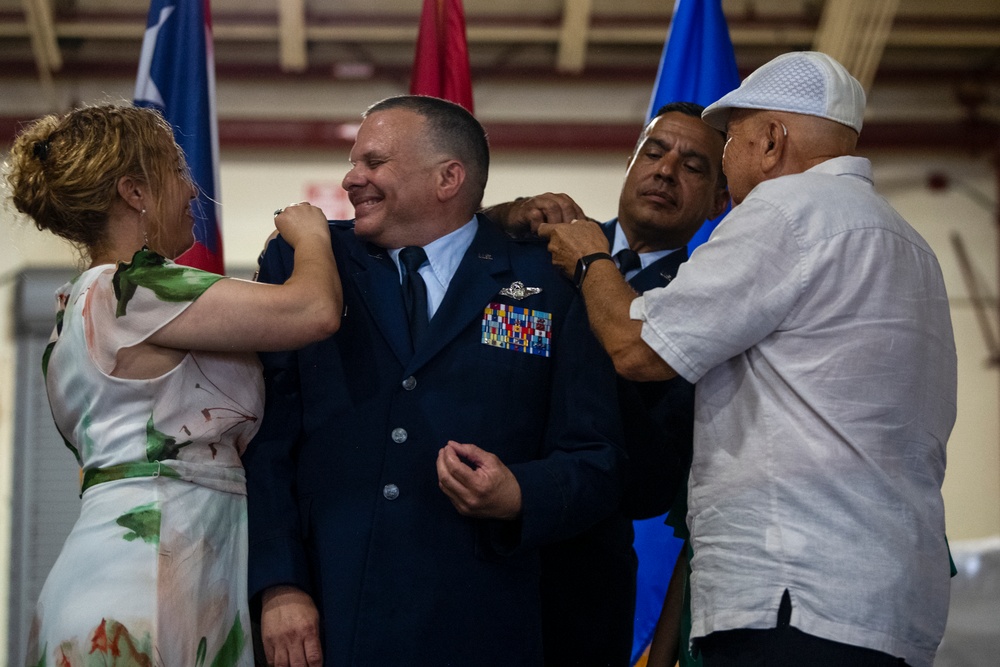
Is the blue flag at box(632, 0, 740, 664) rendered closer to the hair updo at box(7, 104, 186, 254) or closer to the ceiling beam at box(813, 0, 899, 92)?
the hair updo at box(7, 104, 186, 254)

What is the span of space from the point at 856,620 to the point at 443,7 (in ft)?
7.65

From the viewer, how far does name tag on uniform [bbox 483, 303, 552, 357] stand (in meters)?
2.09

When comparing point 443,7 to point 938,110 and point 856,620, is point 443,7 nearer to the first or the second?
point 856,620

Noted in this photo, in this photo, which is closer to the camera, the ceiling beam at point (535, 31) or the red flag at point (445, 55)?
Answer: the red flag at point (445, 55)

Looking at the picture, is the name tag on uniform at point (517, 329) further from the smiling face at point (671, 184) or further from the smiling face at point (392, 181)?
the smiling face at point (671, 184)

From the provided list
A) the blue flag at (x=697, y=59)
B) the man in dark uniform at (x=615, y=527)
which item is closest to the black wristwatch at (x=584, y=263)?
the man in dark uniform at (x=615, y=527)

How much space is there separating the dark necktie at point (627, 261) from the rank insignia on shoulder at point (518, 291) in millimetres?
600

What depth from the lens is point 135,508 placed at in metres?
1.84

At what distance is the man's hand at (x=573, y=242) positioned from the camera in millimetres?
2135

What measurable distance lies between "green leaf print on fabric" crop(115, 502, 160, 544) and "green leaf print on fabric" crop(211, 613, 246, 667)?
0.71ft

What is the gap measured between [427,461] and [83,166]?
0.76 metres

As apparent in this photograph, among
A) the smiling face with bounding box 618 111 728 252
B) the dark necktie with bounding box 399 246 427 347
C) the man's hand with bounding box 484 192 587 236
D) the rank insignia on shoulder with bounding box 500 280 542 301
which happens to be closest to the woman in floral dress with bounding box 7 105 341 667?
the dark necktie with bounding box 399 246 427 347

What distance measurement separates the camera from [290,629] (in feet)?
6.27

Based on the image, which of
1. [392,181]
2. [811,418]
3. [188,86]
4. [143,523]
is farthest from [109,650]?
[188,86]
